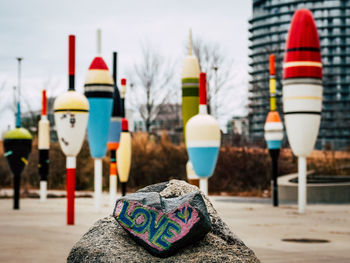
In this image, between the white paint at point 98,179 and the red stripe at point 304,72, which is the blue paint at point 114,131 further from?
the red stripe at point 304,72

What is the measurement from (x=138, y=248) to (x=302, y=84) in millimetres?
8348

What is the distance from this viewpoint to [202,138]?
804cm

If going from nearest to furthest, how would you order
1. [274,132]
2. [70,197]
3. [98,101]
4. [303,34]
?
[70,197], [98,101], [303,34], [274,132]

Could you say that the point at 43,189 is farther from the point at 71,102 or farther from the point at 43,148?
the point at 71,102

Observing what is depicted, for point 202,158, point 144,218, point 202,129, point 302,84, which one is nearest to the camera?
point 144,218

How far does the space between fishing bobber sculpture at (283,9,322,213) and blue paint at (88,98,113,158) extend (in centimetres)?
376

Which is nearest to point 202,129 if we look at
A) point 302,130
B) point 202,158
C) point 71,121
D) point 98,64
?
point 202,158

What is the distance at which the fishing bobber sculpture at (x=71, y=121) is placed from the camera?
973cm

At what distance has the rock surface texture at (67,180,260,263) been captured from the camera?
364 cm

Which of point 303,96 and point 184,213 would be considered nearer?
point 184,213

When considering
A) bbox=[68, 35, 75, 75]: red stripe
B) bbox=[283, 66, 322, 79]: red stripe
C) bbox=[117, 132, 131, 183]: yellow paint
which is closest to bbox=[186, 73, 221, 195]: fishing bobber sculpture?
bbox=[68, 35, 75, 75]: red stripe

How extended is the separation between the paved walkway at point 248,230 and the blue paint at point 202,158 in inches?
44.6

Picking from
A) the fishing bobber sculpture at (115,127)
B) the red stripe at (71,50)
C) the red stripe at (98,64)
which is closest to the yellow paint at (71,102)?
the red stripe at (71,50)

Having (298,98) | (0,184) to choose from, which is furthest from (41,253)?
(0,184)
